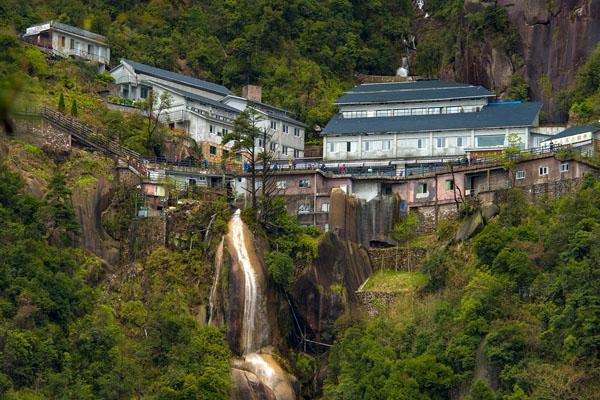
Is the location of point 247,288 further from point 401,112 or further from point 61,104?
point 401,112

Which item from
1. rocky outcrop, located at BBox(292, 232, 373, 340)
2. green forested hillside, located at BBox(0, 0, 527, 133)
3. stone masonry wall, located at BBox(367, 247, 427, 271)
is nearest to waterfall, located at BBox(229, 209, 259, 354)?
rocky outcrop, located at BBox(292, 232, 373, 340)

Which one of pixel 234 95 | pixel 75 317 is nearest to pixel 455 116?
pixel 234 95

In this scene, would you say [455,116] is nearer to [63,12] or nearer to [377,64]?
[377,64]

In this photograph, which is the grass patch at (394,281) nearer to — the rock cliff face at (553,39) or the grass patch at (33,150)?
the grass patch at (33,150)

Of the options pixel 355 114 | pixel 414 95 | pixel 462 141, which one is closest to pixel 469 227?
pixel 462 141

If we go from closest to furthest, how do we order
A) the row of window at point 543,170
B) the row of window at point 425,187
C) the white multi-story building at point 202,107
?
1. the row of window at point 543,170
2. the row of window at point 425,187
3. the white multi-story building at point 202,107

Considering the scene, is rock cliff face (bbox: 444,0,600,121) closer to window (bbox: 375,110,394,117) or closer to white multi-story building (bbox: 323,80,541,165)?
white multi-story building (bbox: 323,80,541,165)

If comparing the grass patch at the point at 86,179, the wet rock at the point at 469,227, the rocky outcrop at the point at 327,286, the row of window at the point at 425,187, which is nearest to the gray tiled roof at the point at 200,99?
the grass patch at the point at 86,179
